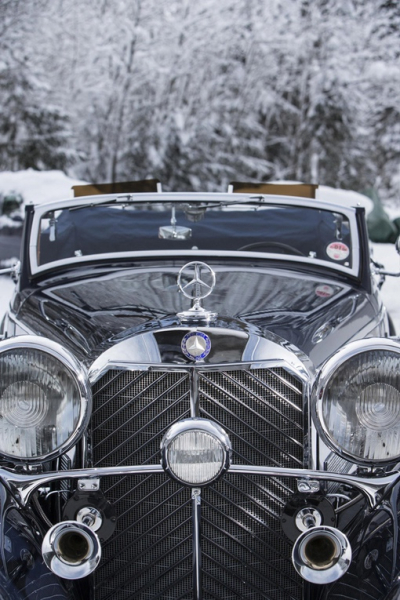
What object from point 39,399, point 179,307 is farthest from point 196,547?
point 179,307

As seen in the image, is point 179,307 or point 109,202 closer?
point 179,307

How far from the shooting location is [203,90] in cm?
2003

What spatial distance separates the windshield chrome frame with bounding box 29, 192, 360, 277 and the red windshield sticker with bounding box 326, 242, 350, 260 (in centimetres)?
4

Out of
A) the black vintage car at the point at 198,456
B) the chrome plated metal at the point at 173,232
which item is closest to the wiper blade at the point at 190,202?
the chrome plated metal at the point at 173,232

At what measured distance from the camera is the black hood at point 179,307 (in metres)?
2.33

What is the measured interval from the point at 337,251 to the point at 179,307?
1.18 metres

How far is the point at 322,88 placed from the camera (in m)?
21.0

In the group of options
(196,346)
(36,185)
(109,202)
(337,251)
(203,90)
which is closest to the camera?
(196,346)

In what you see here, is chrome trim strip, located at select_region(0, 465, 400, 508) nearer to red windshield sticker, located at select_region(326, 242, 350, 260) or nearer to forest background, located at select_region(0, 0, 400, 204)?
red windshield sticker, located at select_region(326, 242, 350, 260)

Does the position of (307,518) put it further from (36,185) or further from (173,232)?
(36,185)

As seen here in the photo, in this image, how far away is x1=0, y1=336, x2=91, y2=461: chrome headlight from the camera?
1.90 m

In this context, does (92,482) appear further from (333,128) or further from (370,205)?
(333,128)

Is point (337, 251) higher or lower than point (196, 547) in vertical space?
higher

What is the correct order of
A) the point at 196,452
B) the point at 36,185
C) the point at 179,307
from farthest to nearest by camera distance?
the point at 36,185 < the point at 179,307 < the point at 196,452
